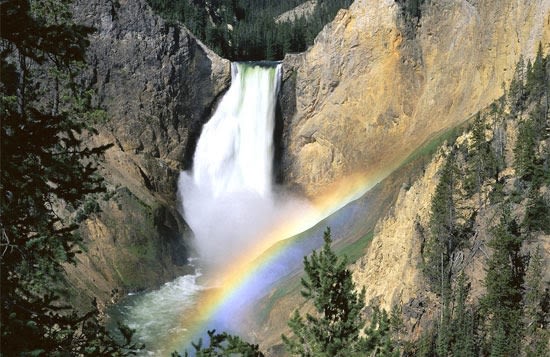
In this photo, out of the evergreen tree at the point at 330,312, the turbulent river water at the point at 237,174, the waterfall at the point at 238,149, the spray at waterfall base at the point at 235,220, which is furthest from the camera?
the waterfall at the point at 238,149

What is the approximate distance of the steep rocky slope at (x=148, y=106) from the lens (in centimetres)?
4691

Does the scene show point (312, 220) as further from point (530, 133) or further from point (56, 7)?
point (56, 7)

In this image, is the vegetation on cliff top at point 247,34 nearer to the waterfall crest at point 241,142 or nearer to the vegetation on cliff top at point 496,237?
the waterfall crest at point 241,142

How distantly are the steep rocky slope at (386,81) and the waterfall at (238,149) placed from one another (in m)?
2.02

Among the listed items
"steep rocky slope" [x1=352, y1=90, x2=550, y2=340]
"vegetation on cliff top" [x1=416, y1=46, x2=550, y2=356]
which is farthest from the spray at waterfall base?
"vegetation on cliff top" [x1=416, y1=46, x2=550, y2=356]

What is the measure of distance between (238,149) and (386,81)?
15848 millimetres

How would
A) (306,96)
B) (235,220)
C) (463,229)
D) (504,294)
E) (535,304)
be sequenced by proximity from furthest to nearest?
1. (306,96)
2. (235,220)
3. (463,229)
4. (535,304)
5. (504,294)

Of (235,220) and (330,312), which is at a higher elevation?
(330,312)

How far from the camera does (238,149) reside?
5784 cm

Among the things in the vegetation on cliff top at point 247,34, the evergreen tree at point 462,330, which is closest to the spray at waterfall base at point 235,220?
the evergreen tree at point 462,330

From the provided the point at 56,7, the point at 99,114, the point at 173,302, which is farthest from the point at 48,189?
the point at 173,302

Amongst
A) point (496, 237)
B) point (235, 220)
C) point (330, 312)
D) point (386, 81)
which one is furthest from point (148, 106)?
point (330, 312)

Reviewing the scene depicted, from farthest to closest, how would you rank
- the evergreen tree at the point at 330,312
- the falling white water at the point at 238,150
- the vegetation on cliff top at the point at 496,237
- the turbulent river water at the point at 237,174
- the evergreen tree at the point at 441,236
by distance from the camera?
the falling white water at the point at 238,150, the turbulent river water at the point at 237,174, the evergreen tree at the point at 441,236, the vegetation on cliff top at the point at 496,237, the evergreen tree at the point at 330,312

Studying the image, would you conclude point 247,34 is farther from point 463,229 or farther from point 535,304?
point 535,304
